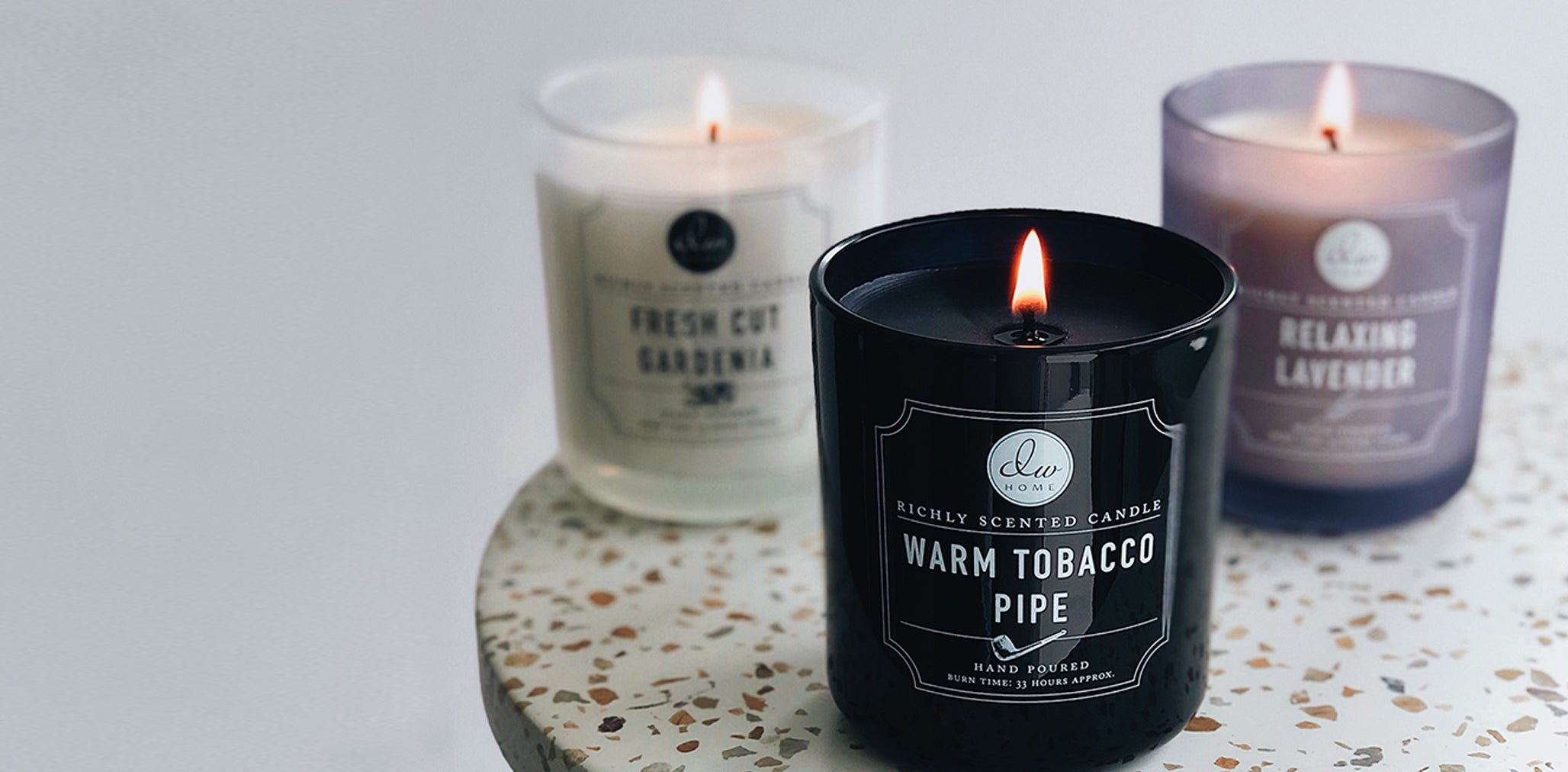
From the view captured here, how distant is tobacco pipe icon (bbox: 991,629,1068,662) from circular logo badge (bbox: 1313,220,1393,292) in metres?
0.21

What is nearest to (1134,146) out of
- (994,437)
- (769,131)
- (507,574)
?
(769,131)

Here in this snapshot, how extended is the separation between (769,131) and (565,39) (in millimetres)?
457

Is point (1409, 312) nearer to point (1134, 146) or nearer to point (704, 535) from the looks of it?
point (704, 535)

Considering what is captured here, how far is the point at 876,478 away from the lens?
0.49 m

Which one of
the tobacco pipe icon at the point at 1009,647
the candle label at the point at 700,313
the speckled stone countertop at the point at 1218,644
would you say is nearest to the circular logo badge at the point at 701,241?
the candle label at the point at 700,313

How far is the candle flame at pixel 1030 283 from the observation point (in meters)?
0.50

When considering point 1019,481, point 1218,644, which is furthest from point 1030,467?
point 1218,644

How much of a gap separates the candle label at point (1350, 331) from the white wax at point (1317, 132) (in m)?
0.05

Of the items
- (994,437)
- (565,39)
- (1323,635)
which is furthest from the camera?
(565,39)

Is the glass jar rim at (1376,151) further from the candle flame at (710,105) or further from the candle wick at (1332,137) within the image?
the candle flame at (710,105)

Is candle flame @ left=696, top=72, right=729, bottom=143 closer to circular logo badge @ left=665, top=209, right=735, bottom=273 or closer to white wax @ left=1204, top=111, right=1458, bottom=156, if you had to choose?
circular logo badge @ left=665, top=209, right=735, bottom=273

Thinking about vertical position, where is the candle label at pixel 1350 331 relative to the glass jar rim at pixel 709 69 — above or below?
below

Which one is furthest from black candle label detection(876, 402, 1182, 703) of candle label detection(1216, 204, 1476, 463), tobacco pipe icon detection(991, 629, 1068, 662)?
candle label detection(1216, 204, 1476, 463)

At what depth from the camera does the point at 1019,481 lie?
468 millimetres
